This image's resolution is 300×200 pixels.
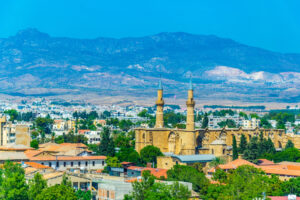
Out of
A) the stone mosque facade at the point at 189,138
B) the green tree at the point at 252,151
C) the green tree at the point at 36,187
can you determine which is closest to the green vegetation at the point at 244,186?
the green tree at the point at 36,187

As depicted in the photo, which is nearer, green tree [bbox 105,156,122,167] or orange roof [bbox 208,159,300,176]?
orange roof [bbox 208,159,300,176]

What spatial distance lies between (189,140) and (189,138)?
21cm

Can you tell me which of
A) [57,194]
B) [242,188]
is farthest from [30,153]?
[242,188]

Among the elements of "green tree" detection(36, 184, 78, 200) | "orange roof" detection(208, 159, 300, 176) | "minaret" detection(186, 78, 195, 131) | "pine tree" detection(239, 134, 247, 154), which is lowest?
"green tree" detection(36, 184, 78, 200)

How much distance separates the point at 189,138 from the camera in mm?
66938

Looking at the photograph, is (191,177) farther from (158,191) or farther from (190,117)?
(190,117)

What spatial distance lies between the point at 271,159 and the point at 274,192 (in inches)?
918

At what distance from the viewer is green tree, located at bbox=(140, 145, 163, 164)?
214 feet

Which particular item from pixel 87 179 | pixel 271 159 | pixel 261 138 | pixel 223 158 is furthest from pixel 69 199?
pixel 261 138

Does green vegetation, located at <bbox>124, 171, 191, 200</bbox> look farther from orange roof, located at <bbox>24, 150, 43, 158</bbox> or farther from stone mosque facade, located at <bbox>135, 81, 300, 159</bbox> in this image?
stone mosque facade, located at <bbox>135, 81, 300, 159</bbox>

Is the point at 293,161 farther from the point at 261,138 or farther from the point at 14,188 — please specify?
the point at 14,188

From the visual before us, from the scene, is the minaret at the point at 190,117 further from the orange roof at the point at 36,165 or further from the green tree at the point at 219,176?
the orange roof at the point at 36,165

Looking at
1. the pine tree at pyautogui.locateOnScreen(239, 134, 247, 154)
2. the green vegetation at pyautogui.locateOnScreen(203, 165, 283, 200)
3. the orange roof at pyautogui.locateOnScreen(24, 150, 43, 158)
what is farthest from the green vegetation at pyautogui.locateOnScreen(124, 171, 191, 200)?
the pine tree at pyautogui.locateOnScreen(239, 134, 247, 154)

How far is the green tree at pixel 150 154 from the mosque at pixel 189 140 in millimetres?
1569
